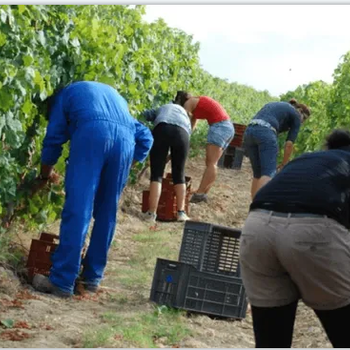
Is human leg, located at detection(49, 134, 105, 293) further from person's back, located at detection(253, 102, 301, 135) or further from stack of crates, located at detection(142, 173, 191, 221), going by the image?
stack of crates, located at detection(142, 173, 191, 221)

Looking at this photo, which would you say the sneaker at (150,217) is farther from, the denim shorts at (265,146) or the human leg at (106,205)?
the human leg at (106,205)

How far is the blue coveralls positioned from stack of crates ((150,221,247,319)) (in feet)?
1.94

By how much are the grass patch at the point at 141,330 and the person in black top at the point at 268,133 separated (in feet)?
13.6

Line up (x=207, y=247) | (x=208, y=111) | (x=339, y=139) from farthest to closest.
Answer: (x=208, y=111) < (x=207, y=247) < (x=339, y=139)

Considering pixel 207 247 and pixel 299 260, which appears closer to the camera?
pixel 299 260

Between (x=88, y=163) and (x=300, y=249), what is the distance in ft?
9.19

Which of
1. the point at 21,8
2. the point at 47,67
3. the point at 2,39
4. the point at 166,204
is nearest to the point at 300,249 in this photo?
the point at 2,39

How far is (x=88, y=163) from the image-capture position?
21.0ft

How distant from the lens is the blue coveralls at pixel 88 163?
6.40m

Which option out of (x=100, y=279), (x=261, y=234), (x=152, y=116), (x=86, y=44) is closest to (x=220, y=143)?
(x=152, y=116)

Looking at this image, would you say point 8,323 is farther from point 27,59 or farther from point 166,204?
point 166,204

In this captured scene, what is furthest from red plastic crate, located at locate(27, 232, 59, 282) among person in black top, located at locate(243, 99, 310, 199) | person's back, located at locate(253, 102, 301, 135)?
person's back, located at locate(253, 102, 301, 135)

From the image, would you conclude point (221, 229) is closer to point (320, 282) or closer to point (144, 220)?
point (320, 282)

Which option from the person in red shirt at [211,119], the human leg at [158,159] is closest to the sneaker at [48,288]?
the human leg at [158,159]
